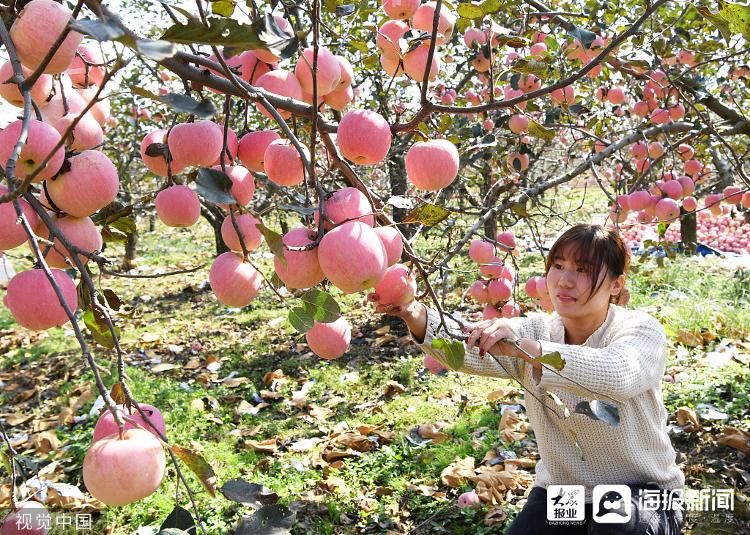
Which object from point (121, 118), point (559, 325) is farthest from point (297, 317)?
point (121, 118)

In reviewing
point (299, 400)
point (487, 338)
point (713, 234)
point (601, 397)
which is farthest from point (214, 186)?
point (713, 234)

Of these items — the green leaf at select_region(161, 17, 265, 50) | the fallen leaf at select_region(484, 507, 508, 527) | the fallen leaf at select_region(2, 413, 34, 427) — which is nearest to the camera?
the green leaf at select_region(161, 17, 265, 50)

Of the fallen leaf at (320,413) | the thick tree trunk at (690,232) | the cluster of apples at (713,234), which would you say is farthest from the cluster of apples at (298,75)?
the cluster of apples at (713,234)

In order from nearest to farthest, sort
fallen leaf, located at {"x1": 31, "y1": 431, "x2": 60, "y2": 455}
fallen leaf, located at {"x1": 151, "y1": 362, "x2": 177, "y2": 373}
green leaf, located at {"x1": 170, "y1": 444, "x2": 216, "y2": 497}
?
green leaf, located at {"x1": 170, "y1": 444, "x2": 216, "y2": 497}
fallen leaf, located at {"x1": 31, "y1": 431, "x2": 60, "y2": 455}
fallen leaf, located at {"x1": 151, "y1": 362, "x2": 177, "y2": 373}

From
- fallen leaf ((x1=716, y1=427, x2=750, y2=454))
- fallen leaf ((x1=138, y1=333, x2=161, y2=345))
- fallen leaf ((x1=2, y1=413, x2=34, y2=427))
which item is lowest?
fallen leaf ((x1=2, y1=413, x2=34, y2=427))

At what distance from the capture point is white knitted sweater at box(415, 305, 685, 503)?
180 centimetres

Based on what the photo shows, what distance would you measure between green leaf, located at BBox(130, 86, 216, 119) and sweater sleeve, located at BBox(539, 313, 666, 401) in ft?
3.61

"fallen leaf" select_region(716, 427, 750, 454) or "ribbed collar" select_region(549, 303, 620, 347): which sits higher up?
"ribbed collar" select_region(549, 303, 620, 347)

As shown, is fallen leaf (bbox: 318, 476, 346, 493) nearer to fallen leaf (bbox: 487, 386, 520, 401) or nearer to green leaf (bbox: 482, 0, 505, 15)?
fallen leaf (bbox: 487, 386, 520, 401)

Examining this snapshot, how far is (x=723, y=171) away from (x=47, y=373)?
530cm

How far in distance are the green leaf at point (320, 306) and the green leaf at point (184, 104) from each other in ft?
1.07

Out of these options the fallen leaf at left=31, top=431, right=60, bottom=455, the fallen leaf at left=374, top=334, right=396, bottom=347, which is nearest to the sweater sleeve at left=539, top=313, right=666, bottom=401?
the fallen leaf at left=31, top=431, right=60, bottom=455

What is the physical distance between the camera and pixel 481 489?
277 centimetres

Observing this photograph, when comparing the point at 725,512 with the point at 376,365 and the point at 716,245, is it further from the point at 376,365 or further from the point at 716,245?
the point at 716,245
